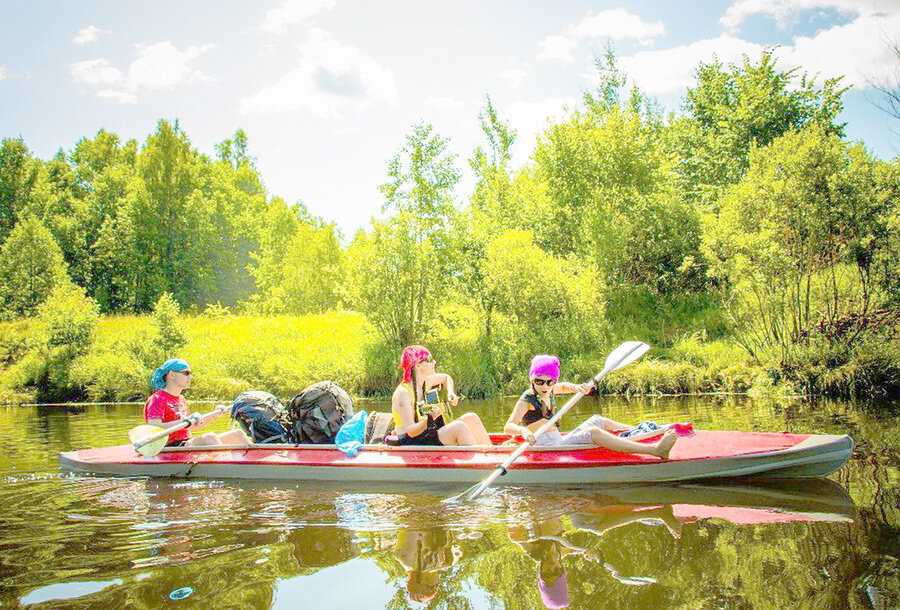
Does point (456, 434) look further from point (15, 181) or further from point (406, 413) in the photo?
point (15, 181)

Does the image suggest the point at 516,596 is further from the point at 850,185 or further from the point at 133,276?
the point at 133,276

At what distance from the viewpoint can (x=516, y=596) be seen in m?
3.65

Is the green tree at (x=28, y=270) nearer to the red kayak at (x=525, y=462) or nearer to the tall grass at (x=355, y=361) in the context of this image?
the tall grass at (x=355, y=361)

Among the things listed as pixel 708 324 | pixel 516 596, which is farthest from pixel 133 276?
pixel 516 596

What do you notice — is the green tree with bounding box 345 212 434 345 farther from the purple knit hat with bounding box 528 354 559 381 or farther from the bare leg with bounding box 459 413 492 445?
the purple knit hat with bounding box 528 354 559 381

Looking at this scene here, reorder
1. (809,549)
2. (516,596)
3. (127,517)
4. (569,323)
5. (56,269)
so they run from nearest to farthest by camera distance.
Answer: (516,596), (809,549), (127,517), (569,323), (56,269)

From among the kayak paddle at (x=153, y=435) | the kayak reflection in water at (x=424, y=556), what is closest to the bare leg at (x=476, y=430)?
the kayak reflection in water at (x=424, y=556)

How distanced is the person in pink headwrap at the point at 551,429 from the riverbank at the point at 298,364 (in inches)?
354

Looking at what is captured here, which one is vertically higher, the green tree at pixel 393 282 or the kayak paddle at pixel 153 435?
the green tree at pixel 393 282

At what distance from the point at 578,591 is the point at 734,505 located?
233 centimetres

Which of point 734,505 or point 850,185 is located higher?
point 850,185

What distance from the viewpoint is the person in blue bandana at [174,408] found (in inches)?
293

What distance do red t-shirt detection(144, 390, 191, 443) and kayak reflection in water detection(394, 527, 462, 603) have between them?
383 centimetres

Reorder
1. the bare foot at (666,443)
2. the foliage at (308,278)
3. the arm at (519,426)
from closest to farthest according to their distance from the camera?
the bare foot at (666,443)
the arm at (519,426)
the foliage at (308,278)
